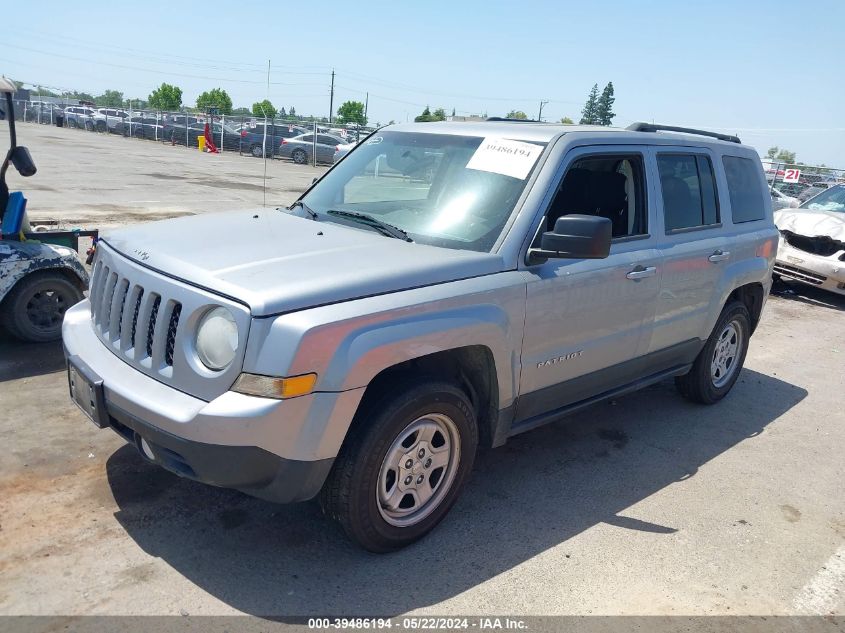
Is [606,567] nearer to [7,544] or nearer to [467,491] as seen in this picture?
[467,491]

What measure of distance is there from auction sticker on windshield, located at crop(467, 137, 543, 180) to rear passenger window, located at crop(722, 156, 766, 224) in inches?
87.0

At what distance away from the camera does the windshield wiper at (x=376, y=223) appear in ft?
12.1

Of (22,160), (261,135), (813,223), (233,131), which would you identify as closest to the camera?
(22,160)

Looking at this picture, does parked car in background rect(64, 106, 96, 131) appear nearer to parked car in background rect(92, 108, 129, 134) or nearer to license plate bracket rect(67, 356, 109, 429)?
parked car in background rect(92, 108, 129, 134)

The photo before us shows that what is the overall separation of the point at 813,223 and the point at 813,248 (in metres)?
0.37

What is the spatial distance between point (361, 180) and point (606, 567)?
2.69 m

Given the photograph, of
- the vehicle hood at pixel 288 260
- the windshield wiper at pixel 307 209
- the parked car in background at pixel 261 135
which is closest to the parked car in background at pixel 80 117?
the parked car in background at pixel 261 135

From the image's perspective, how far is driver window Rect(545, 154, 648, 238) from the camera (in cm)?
406

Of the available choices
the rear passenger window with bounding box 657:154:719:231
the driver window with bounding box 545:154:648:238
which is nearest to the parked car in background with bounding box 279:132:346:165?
the rear passenger window with bounding box 657:154:719:231

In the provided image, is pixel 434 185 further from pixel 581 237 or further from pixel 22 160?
pixel 22 160

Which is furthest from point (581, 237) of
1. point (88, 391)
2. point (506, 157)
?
point (88, 391)

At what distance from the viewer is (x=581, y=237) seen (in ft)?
11.0

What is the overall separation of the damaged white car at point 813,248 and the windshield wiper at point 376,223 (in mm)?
8407

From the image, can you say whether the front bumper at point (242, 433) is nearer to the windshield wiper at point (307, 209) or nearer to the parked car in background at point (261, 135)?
the windshield wiper at point (307, 209)
